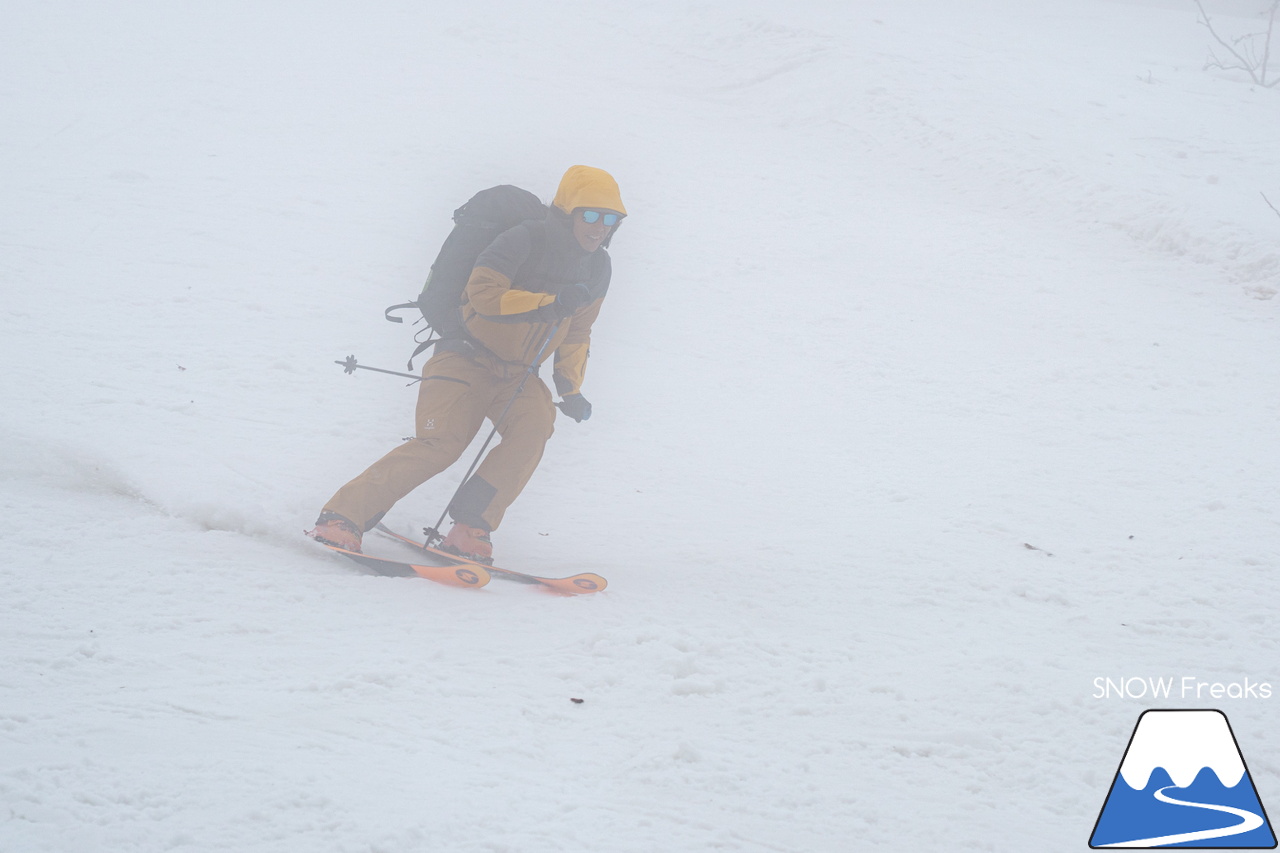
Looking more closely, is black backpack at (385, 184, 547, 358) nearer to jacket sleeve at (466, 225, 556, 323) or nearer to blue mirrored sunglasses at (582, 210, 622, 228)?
jacket sleeve at (466, 225, 556, 323)

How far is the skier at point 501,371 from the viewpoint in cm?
401

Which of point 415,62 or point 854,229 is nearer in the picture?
point 854,229

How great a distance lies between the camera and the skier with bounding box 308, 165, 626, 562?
4.01 metres

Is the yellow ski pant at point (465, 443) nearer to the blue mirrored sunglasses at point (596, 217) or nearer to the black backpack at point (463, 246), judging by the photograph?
the black backpack at point (463, 246)

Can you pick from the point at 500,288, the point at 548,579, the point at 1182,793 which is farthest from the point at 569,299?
the point at 1182,793

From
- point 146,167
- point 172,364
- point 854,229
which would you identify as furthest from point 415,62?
point 172,364

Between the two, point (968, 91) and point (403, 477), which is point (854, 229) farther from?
point (403, 477)

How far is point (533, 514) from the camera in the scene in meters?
4.96

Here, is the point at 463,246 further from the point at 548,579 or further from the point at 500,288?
the point at 548,579

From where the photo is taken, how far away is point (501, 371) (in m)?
4.35

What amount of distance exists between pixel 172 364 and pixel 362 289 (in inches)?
77.2

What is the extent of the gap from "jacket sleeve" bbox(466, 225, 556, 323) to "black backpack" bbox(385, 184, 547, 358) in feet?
0.37

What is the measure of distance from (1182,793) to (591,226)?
3.06 m

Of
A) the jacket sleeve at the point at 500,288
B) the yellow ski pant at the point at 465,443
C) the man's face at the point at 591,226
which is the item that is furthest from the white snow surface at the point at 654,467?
the man's face at the point at 591,226
